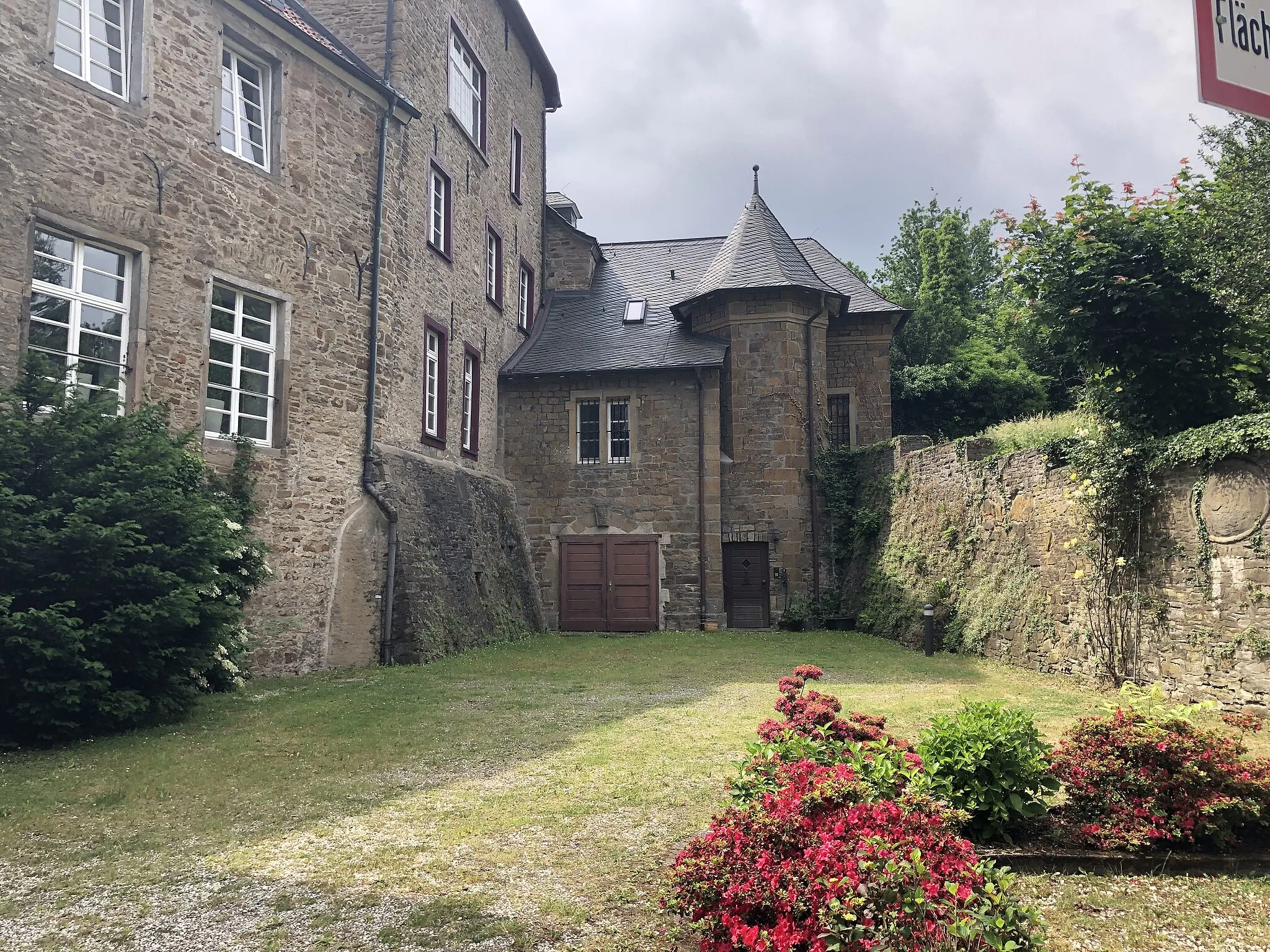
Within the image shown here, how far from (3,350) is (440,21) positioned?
34.8 ft

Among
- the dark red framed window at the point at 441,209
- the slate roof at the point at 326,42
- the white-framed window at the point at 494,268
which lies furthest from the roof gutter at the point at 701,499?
the slate roof at the point at 326,42

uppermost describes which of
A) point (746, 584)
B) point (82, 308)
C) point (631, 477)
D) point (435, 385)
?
point (435, 385)

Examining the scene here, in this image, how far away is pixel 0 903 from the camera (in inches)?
145

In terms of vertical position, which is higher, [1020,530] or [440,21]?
[440,21]

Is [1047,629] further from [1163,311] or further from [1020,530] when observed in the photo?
[1163,311]

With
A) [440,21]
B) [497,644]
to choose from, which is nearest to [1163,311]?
[497,644]

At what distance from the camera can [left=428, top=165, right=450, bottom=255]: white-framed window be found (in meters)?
15.2

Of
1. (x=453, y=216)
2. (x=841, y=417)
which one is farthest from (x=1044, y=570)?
(x=453, y=216)

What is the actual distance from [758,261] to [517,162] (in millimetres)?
6167

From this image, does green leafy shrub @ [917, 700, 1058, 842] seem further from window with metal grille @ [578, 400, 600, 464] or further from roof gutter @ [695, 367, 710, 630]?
window with metal grille @ [578, 400, 600, 464]

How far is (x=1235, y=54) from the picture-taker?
1.88 metres

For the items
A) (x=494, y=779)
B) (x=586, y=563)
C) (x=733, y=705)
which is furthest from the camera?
(x=586, y=563)

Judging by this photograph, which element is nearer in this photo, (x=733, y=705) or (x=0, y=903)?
(x=0, y=903)

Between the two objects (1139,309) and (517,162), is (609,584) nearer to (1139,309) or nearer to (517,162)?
(517,162)
